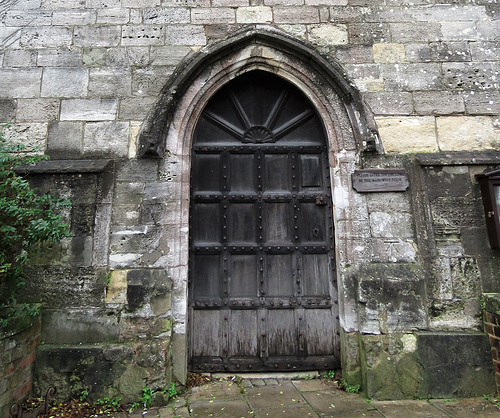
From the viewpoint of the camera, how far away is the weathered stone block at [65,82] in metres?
3.41

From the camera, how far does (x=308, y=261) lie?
11.3ft

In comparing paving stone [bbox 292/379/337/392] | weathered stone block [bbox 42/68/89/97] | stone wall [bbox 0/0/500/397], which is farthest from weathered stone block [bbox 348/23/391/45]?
paving stone [bbox 292/379/337/392]

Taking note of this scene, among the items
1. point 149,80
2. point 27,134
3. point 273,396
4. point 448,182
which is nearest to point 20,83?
point 27,134

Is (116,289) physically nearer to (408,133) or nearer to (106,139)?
(106,139)

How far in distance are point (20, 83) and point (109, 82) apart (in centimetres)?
91

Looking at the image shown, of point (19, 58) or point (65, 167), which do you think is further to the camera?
point (19, 58)

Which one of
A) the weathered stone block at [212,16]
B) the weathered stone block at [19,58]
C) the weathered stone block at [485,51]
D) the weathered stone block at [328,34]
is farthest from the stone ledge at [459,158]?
the weathered stone block at [19,58]

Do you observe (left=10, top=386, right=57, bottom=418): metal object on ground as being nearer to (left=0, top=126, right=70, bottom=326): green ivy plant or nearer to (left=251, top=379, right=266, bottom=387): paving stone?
(left=0, top=126, right=70, bottom=326): green ivy plant

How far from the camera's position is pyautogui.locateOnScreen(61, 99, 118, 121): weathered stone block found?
3.36 m

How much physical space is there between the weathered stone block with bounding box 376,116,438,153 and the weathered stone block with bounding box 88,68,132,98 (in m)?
2.61

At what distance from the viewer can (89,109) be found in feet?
11.1

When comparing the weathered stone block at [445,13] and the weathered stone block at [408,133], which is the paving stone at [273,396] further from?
the weathered stone block at [445,13]

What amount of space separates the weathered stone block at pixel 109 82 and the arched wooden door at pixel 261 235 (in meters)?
0.83

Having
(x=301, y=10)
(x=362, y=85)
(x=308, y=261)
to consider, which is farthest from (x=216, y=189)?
(x=301, y=10)
